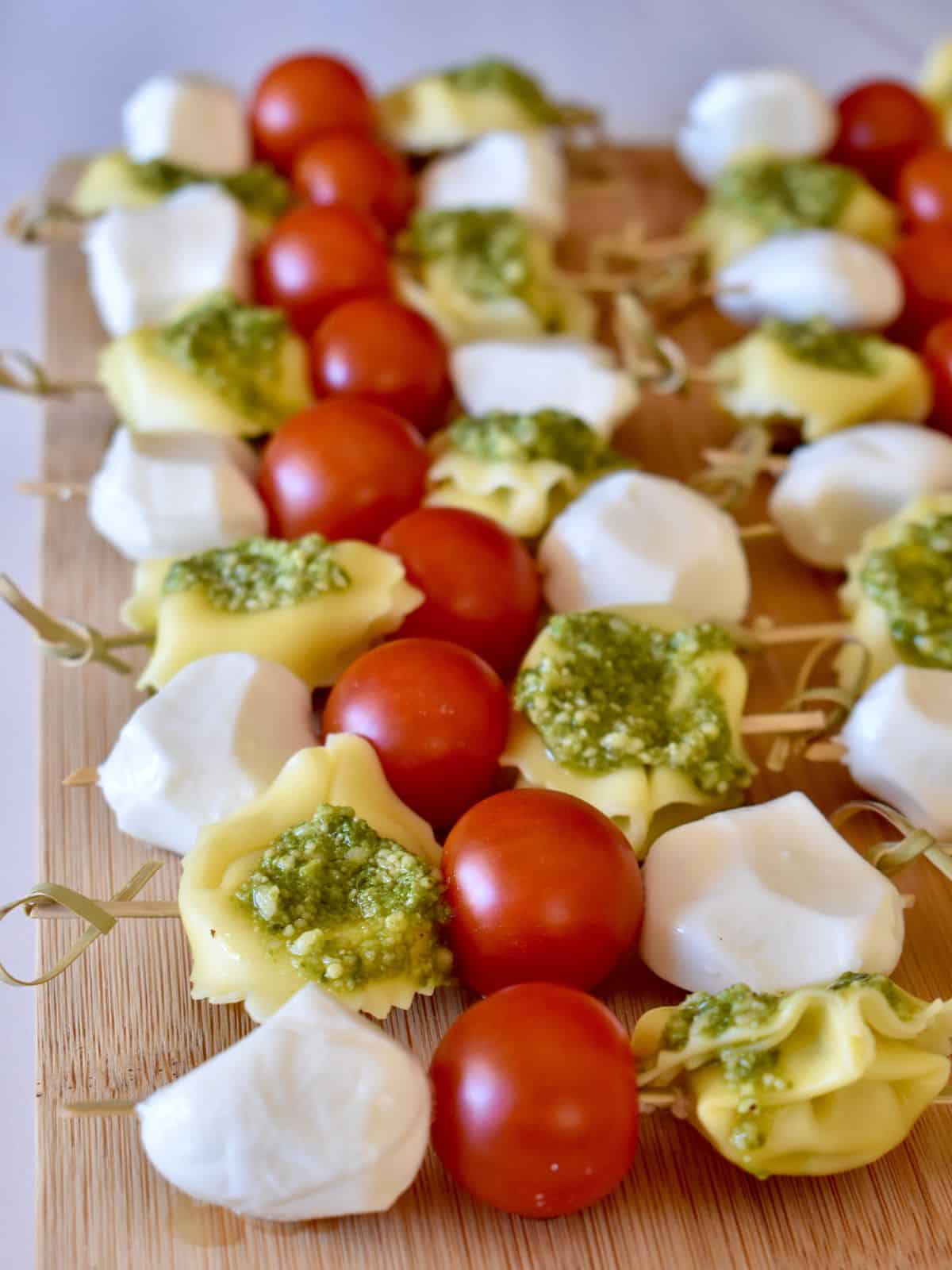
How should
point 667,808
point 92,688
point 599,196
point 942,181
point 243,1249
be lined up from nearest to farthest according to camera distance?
point 243,1249, point 667,808, point 92,688, point 942,181, point 599,196

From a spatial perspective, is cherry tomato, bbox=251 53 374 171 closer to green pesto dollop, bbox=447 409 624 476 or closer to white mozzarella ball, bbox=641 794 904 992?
green pesto dollop, bbox=447 409 624 476

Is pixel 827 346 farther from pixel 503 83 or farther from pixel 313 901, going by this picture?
pixel 313 901

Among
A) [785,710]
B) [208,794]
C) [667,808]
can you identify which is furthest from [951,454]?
[208,794]

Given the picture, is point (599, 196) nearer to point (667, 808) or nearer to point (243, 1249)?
point (667, 808)

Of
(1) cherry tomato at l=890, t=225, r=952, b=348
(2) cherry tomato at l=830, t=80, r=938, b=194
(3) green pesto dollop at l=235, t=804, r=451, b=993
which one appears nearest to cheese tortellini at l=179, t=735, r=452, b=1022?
(3) green pesto dollop at l=235, t=804, r=451, b=993

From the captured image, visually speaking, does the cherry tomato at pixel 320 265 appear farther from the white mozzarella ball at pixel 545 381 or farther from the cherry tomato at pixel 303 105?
the cherry tomato at pixel 303 105

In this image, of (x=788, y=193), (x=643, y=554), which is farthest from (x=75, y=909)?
(x=788, y=193)
